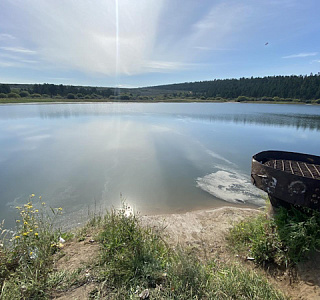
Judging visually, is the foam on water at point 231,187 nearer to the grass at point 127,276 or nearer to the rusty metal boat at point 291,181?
the rusty metal boat at point 291,181

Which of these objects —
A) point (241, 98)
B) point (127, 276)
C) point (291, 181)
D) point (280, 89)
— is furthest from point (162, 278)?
point (280, 89)

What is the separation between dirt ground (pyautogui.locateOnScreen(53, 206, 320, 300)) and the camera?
201cm

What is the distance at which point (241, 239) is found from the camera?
3.04 meters

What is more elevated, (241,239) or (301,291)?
(301,291)

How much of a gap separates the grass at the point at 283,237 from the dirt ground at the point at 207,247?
0.13m

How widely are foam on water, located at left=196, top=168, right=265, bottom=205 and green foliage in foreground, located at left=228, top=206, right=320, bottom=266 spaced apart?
2.08 m

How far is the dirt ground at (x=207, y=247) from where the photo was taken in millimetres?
2008

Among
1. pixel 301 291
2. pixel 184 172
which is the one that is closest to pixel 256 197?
pixel 184 172

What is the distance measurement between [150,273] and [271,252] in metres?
1.68

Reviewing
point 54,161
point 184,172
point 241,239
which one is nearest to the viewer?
point 241,239

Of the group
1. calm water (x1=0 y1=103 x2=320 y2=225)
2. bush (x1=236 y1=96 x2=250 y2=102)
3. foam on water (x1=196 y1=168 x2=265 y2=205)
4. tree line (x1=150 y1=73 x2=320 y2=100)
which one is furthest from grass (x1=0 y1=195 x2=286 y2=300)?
tree line (x1=150 y1=73 x2=320 y2=100)

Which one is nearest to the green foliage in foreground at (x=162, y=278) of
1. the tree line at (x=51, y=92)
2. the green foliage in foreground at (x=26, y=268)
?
the green foliage in foreground at (x=26, y=268)

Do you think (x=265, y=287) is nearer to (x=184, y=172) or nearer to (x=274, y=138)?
(x=184, y=172)

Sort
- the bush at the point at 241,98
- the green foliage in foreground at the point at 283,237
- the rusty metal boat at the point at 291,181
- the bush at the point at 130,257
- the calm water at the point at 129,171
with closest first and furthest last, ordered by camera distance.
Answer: the bush at the point at 130,257, the rusty metal boat at the point at 291,181, the green foliage in foreground at the point at 283,237, the calm water at the point at 129,171, the bush at the point at 241,98
